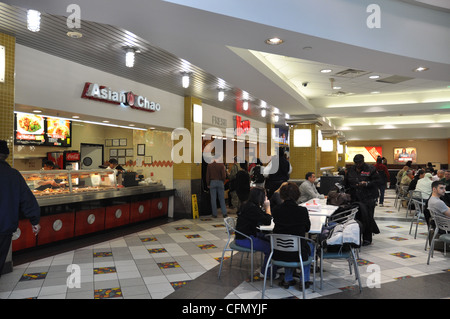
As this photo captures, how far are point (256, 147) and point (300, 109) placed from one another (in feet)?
18.0

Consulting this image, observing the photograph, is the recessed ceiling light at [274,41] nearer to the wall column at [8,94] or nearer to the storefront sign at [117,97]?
the wall column at [8,94]

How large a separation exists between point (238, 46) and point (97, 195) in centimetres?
405

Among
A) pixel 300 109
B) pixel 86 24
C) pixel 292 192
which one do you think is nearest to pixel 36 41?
pixel 86 24

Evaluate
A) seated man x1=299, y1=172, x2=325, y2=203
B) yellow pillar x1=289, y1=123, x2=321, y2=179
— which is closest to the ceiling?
yellow pillar x1=289, y1=123, x2=321, y2=179

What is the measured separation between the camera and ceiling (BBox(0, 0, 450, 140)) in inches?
122

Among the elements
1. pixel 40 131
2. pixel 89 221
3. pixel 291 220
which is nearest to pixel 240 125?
pixel 40 131

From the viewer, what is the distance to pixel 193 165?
8.58 metres

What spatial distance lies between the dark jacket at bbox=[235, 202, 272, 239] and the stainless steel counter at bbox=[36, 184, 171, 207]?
3214 millimetres

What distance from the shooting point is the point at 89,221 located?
6191 millimetres

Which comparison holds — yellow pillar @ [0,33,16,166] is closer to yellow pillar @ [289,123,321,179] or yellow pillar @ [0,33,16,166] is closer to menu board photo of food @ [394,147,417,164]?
yellow pillar @ [289,123,321,179]

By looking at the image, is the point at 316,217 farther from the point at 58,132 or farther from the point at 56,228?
the point at 58,132

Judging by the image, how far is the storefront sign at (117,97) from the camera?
5852mm

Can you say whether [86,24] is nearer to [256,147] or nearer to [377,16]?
[377,16]

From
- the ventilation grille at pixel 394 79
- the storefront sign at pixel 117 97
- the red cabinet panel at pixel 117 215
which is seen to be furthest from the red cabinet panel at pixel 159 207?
the ventilation grille at pixel 394 79
